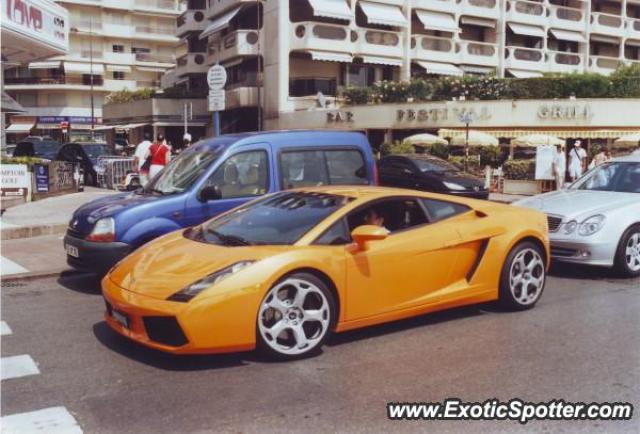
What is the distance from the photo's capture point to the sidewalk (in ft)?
39.7

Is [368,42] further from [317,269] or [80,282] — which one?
[317,269]

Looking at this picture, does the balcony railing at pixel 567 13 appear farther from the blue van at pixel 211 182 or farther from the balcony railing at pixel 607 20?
the blue van at pixel 211 182

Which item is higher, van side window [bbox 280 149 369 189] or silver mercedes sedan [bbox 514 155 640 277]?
van side window [bbox 280 149 369 189]

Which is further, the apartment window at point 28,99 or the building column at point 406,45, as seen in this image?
the apartment window at point 28,99

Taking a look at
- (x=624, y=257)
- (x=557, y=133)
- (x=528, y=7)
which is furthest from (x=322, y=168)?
(x=528, y=7)

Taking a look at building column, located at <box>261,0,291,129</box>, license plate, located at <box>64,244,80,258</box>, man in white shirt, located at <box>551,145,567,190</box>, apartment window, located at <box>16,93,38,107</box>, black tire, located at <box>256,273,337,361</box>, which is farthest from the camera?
apartment window, located at <box>16,93,38,107</box>

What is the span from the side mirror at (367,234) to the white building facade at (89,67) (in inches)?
2277

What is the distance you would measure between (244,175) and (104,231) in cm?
174

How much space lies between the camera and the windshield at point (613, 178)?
9.35m

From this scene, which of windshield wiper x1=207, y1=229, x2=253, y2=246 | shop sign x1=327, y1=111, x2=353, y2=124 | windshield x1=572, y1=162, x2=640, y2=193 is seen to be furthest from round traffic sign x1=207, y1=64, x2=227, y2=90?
shop sign x1=327, y1=111, x2=353, y2=124

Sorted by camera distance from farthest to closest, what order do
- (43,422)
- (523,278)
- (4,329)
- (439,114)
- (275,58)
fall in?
1. (275,58)
2. (439,114)
3. (523,278)
4. (4,329)
5. (43,422)

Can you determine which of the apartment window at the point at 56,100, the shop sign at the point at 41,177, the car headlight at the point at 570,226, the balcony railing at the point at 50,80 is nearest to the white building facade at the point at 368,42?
the balcony railing at the point at 50,80

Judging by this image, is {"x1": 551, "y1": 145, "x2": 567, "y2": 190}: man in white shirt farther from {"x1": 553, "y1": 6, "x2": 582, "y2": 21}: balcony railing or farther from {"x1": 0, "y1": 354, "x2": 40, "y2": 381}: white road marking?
{"x1": 553, "y1": 6, "x2": 582, "y2": 21}: balcony railing

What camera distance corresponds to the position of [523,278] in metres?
6.74
